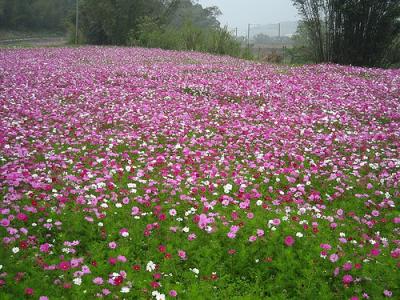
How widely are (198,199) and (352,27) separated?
747 inches

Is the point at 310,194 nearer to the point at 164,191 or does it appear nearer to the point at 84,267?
the point at 164,191

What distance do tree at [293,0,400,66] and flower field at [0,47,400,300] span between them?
10.0m

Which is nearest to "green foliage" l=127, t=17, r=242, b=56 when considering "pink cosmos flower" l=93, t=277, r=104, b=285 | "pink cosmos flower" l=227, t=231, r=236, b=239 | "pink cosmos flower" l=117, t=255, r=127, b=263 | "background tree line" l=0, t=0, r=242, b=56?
"background tree line" l=0, t=0, r=242, b=56

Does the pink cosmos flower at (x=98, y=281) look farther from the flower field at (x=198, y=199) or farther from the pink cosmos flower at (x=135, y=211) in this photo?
the pink cosmos flower at (x=135, y=211)

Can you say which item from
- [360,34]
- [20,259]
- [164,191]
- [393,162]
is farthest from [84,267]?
[360,34]

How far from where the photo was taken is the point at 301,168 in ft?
24.8

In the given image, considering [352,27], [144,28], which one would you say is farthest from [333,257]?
[144,28]

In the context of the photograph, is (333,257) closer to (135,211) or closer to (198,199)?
(198,199)

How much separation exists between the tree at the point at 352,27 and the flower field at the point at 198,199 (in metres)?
10.0

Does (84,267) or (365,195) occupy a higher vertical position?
(365,195)

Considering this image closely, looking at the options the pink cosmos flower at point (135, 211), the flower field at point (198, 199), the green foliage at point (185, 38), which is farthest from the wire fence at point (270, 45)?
the pink cosmos flower at point (135, 211)

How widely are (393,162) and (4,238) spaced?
281 inches

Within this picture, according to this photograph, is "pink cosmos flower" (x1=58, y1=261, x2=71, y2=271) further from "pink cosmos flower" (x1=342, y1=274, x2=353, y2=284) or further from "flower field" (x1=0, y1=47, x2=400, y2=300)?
"pink cosmos flower" (x1=342, y1=274, x2=353, y2=284)

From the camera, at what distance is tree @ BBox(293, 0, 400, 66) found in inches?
808
